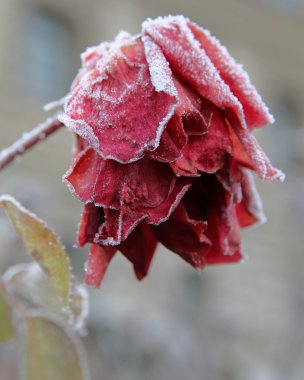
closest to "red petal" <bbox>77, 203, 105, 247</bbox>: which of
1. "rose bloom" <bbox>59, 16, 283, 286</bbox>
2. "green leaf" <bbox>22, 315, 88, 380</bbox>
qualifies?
"rose bloom" <bbox>59, 16, 283, 286</bbox>

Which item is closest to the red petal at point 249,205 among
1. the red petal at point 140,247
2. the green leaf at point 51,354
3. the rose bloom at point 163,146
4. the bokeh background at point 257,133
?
the rose bloom at point 163,146

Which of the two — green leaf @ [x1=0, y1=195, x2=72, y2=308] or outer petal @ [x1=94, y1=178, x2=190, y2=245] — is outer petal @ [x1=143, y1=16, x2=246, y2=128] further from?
green leaf @ [x1=0, y1=195, x2=72, y2=308]

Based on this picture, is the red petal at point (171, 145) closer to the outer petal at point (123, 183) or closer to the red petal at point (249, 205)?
the outer petal at point (123, 183)

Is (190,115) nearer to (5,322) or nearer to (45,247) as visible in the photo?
(45,247)

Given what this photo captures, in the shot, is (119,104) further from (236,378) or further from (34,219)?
(236,378)

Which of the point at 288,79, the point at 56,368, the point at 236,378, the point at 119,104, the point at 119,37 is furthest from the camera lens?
the point at 288,79

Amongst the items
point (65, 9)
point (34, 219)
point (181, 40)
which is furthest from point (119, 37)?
point (65, 9)
